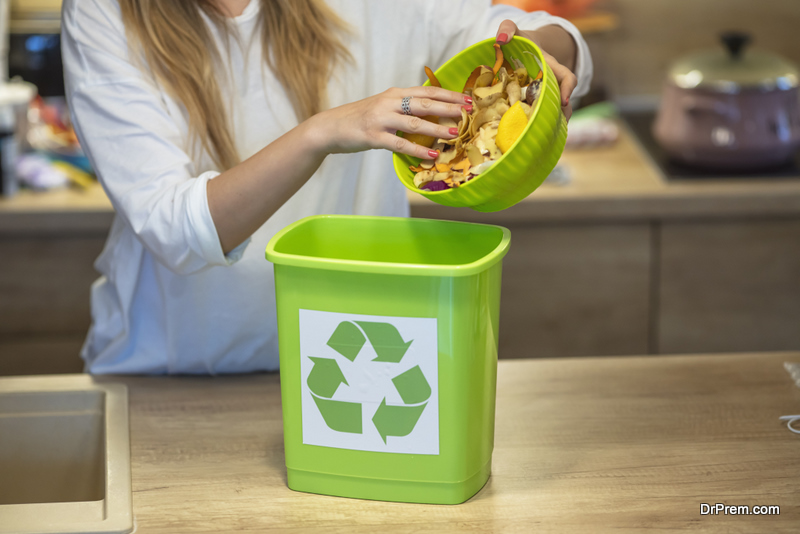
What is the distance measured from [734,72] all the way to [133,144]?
148 cm

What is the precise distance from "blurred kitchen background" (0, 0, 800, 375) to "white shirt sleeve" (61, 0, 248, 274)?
0.88m

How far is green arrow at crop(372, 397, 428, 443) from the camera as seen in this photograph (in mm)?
784

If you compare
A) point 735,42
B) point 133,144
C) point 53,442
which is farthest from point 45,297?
point 735,42

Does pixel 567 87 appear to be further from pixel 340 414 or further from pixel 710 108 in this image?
pixel 710 108

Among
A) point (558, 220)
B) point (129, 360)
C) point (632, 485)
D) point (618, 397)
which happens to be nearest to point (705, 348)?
point (558, 220)

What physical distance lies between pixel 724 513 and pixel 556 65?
47 cm

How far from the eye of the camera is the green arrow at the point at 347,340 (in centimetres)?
77

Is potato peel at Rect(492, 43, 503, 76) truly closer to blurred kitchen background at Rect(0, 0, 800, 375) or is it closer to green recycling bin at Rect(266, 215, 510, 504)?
green recycling bin at Rect(266, 215, 510, 504)

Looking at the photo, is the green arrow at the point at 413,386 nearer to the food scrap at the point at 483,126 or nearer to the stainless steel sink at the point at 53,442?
the food scrap at the point at 483,126

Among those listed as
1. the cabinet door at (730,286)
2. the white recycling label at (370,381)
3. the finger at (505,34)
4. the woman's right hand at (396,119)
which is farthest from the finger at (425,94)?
the cabinet door at (730,286)

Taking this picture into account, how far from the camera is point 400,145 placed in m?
Result: 0.79

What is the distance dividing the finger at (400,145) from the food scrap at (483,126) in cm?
2

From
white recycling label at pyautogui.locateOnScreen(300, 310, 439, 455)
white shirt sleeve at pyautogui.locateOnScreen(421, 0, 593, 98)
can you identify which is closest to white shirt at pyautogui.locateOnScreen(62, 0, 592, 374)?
white shirt sleeve at pyautogui.locateOnScreen(421, 0, 593, 98)

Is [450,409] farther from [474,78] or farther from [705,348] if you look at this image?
[705,348]
